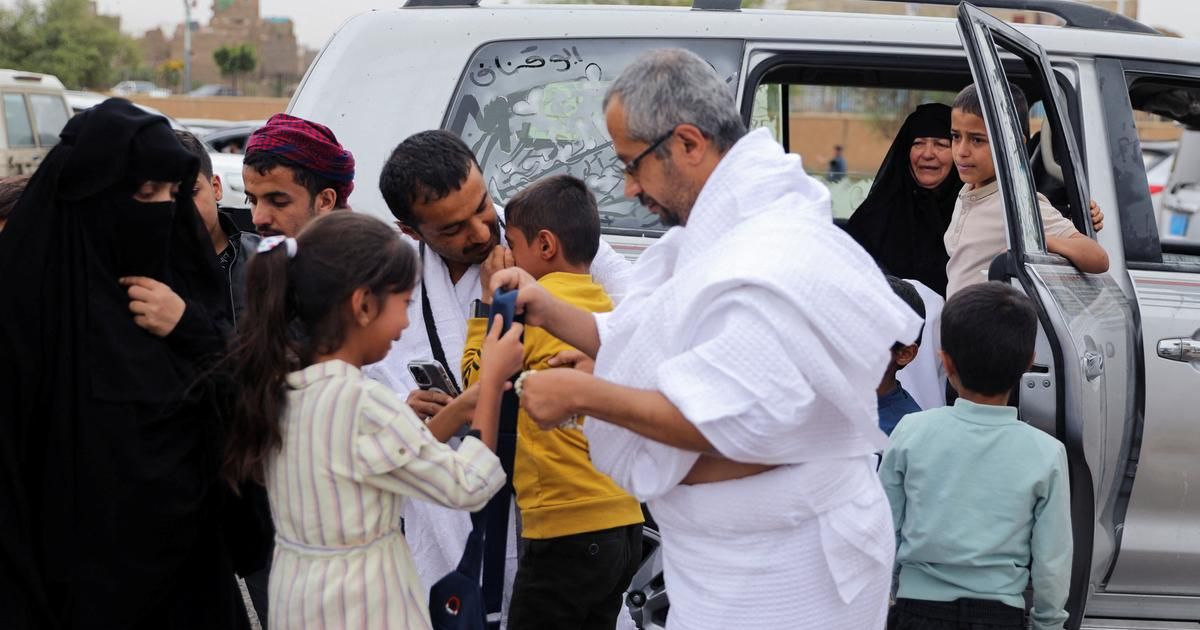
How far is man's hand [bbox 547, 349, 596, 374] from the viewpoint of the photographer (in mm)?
2625

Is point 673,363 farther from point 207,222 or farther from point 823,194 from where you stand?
point 207,222

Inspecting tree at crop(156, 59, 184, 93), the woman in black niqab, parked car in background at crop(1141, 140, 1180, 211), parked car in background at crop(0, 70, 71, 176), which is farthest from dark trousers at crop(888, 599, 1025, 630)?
tree at crop(156, 59, 184, 93)

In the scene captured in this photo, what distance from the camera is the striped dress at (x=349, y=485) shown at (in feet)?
7.55

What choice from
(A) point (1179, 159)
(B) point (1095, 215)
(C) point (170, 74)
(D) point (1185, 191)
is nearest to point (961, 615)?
(B) point (1095, 215)

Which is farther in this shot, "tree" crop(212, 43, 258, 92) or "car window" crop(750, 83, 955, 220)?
"tree" crop(212, 43, 258, 92)

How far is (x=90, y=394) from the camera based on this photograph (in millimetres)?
2221

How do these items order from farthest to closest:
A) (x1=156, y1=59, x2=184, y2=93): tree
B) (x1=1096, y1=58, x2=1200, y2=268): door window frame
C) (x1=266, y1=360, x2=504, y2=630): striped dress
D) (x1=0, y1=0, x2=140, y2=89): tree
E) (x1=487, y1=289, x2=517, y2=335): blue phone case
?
(x1=156, y1=59, x2=184, y2=93): tree, (x1=0, y1=0, x2=140, y2=89): tree, (x1=1096, y1=58, x2=1200, y2=268): door window frame, (x1=487, y1=289, x2=517, y2=335): blue phone case, (x1=266, y1=360, x2=504, y2=630): striped dress

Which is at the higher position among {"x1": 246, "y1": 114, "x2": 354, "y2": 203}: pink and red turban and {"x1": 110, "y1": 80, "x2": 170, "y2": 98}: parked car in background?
{"x1": 246, "y1": 114, "x2": 354, "y2": 203}: pink and red turban

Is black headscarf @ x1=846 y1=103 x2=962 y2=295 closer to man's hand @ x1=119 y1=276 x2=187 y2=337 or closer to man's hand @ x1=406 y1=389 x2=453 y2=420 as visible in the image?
man's hand @ x1=406 y1=389 x2=453 y2=420

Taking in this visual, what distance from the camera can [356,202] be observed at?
3.69m

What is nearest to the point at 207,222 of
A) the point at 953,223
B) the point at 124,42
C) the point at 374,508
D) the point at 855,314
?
the point at 374,508

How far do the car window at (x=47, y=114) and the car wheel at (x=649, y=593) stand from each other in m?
16.0

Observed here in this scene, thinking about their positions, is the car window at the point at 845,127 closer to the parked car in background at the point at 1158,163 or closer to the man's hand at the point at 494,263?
the parked car in background at the point at 1158,163

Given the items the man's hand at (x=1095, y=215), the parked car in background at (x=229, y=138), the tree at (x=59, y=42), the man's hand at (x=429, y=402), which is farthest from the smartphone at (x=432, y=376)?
the tree at (x=59, y=42)
